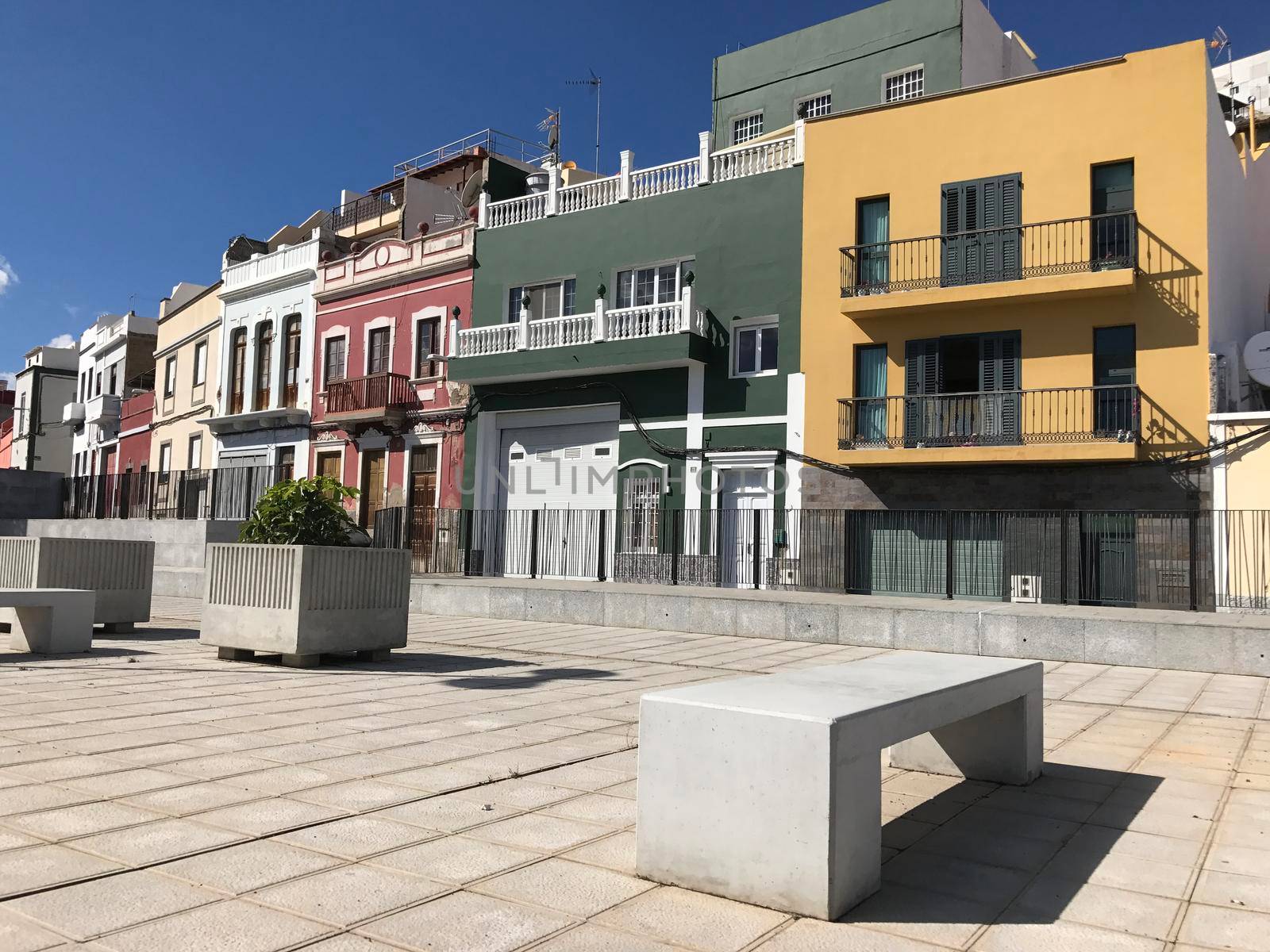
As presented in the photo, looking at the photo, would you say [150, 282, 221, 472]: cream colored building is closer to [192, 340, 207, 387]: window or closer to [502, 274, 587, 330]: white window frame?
[192, 340, 207, 387]: window

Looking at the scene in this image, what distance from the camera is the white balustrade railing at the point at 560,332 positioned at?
2497 cm

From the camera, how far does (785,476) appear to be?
2269 centimetres

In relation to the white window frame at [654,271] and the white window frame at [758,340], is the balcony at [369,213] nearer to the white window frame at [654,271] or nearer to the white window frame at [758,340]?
the white window frame at [654,271]

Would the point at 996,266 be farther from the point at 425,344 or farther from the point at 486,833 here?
the point at 486,833

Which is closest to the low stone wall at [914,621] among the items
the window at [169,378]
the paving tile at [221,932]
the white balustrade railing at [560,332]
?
the white balustrade railing at [560,332]

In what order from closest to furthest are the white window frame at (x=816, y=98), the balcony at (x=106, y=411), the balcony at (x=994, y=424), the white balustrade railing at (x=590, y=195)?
the balcony at (x=994, y=424)
the white balustrade railing at (x=590, y=195)
the white window frame at (x=816, y=98)
the balcony at (x=106, y=411)

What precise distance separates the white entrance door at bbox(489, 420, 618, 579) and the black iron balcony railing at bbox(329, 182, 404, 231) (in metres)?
11.8

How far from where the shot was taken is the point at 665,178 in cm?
2508

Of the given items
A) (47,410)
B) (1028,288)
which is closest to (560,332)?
(1028,288)

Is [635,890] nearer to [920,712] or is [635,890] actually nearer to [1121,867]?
[920,712]

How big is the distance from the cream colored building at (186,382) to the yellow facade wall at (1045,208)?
73.8 feet

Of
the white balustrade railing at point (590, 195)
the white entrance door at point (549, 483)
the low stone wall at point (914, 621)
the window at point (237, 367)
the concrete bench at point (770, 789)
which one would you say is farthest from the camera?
the window at point (237, 367)

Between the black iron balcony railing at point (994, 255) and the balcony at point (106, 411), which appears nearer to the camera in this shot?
the black iron balcony railing at point (994, 255)

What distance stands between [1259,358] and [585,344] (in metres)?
14.0
